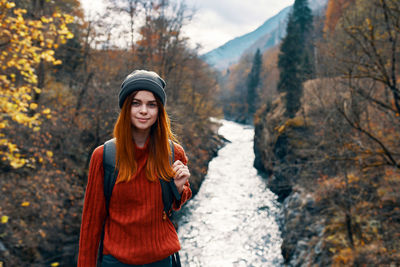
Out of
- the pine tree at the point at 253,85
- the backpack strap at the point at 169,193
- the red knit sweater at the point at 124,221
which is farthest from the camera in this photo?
the pine tree at the point at 253,85

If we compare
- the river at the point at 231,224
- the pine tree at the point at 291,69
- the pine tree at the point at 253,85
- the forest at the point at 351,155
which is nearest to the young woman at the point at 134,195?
the forest at the point at 351,155

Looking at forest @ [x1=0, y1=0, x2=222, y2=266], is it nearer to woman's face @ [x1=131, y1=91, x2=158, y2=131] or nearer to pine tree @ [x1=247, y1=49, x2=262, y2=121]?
woman's face @ [x1=131, y1=91, x2=158, y2=131]

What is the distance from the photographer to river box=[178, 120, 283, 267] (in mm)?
9977

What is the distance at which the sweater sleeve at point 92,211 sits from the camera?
1610 millimetres

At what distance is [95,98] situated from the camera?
11094mm

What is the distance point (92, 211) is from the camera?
162 cm

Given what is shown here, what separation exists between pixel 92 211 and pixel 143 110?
29.5 inches

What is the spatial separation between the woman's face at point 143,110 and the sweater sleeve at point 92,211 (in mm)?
308

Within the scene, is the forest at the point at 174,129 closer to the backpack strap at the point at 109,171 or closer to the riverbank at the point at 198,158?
the riverbank at the point at 198,158

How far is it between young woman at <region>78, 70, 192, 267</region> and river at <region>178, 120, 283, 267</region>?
355 inches

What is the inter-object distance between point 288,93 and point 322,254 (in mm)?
15111

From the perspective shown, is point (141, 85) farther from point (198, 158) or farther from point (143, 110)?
point (198, 158)

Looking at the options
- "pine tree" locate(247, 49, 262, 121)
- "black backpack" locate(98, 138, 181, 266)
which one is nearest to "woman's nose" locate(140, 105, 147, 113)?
"black backpack" locate(98, 138, 181, 266)

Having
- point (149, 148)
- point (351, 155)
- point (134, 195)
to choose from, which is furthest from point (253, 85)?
point (134, 195)
